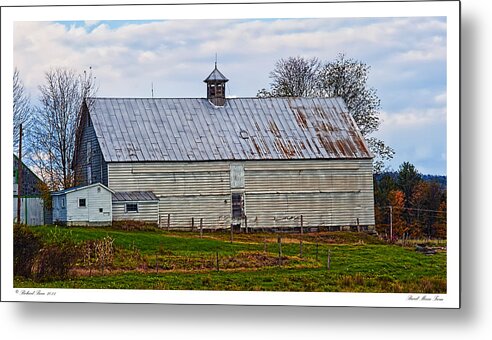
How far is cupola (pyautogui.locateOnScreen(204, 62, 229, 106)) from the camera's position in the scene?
8758mm

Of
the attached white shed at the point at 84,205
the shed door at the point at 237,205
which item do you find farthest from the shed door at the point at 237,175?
the attached white shed at the point at 84,205

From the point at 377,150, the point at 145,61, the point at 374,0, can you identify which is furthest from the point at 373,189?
the point at 145,61

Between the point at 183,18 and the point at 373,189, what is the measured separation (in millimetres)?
2170

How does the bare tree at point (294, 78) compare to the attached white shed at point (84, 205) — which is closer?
the bare tree at point (294, 78)

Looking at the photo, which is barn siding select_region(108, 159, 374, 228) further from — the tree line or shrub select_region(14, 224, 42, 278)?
shrub select_region(14, 224, 42, 278)

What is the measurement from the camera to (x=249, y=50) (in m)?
8.73

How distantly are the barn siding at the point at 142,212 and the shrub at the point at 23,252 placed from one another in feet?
2.48

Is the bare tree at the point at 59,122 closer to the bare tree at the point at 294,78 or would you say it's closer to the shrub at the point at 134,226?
the shrub at the point at 134,226

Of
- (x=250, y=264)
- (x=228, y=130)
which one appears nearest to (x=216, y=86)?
(x=228, y=130)

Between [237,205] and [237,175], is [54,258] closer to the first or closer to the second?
[237,205]

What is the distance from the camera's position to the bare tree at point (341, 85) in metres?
8.71

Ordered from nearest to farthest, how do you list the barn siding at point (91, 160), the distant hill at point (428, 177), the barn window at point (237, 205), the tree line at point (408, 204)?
the distant hill at point (428, 177)
the tree line at point (408, 204)
the barn siding at point (91, 160)
the barn window at point (237, 205)

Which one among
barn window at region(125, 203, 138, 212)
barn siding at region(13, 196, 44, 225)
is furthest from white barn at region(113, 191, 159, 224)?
barn siding at region(13, 196, 44, 225)

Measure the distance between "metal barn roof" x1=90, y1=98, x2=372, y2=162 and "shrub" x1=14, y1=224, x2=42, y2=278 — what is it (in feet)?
3.58
